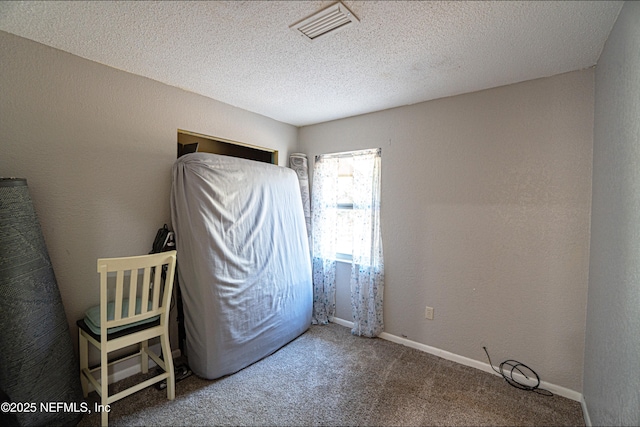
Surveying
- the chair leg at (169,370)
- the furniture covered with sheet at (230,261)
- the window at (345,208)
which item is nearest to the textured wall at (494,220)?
the window at (345,208)

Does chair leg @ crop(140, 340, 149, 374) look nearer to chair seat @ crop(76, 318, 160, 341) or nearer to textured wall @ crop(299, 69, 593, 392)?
chair seat @ crop(76, 318, 160, 341)

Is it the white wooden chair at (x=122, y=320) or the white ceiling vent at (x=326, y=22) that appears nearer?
the white ceiling vent at (x=326, y=22)

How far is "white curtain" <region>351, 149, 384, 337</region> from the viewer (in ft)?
9.53

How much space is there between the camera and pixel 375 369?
2.36 m

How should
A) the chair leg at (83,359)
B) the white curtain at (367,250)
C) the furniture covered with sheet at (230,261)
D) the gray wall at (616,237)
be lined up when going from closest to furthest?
the gray wall at (616,237)
the chair leg at (83,359)
the furniture covered with sheet at (230,261)
the white curtain at (367,250)

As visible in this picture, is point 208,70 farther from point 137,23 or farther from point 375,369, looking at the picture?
point 375,369

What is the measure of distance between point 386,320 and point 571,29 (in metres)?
2.60

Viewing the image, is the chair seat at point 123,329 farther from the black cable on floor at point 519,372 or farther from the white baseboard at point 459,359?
the black cable on floor at point 519,372

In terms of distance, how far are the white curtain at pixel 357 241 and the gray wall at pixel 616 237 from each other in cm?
160

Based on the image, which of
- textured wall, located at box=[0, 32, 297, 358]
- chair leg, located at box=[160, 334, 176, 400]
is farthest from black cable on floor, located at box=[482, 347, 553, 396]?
textured wall, located at box=[0, 32, 297, 358]

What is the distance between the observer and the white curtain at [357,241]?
2920 mm

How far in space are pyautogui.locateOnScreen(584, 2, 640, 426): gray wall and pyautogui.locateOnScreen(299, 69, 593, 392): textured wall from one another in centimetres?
16

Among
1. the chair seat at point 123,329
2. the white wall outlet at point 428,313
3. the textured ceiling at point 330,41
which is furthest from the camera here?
the white wall outlet at point 428,313

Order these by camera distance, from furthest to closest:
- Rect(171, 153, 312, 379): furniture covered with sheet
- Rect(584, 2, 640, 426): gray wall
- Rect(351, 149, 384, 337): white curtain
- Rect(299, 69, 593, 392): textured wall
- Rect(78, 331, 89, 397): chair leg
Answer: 1. Rect(351, 149, 384, 337): white curtain
2. Rect(171, 153, 312, 379): furniture covered with sheet
3. Rect(299, 69, 593, 392): textured wall
4. Rect(78, 331, 89, 397): chair leg
5. Rect(584, 2, 640, 426): gray wall
